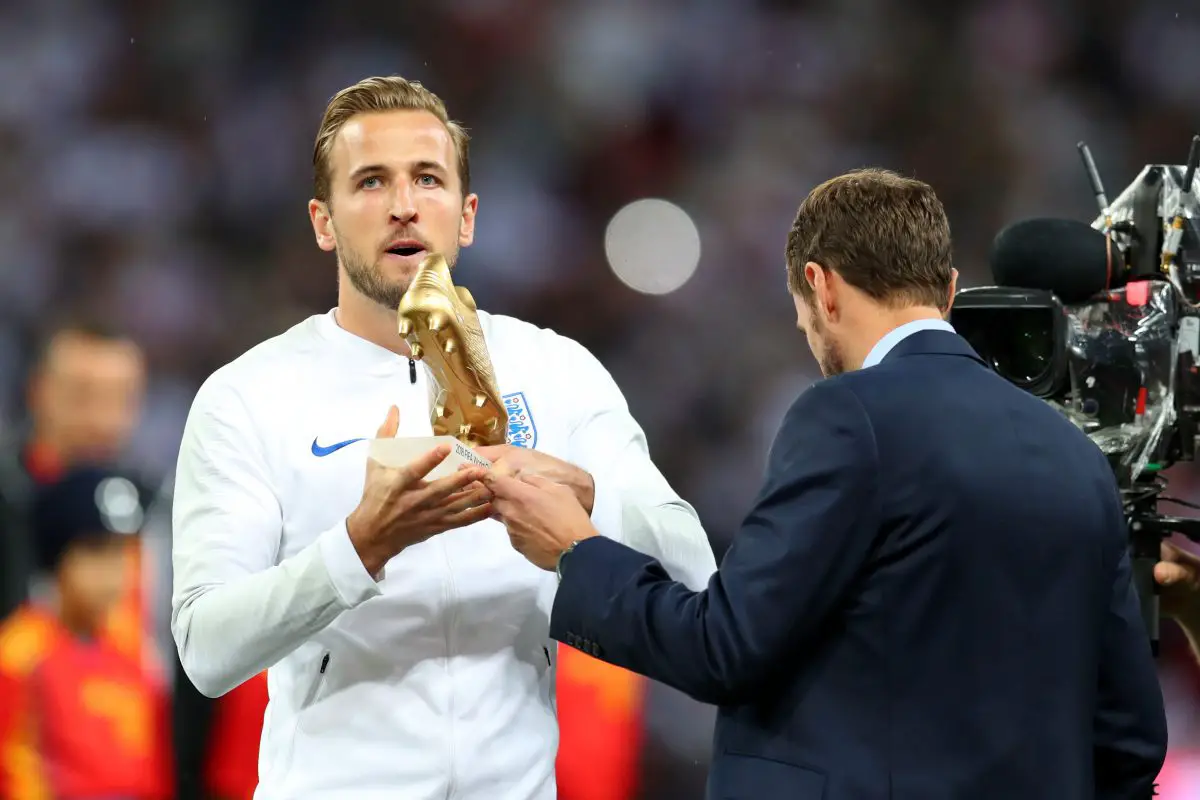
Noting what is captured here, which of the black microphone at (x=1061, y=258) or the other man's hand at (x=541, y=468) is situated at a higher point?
the black microphone at (x=1061, y=258)

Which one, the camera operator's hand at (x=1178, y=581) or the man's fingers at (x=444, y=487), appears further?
the camera operator's hand at (x=1178, y=581)

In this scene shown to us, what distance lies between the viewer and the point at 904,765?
1.30 metres

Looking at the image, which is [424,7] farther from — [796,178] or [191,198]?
[796,178]

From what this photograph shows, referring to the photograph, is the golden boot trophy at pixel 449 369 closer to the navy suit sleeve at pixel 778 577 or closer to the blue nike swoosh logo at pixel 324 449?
the blue nike swoosh logo at pixel 324 449

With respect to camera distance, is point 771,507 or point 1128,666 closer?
point 771,507

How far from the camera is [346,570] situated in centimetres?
143

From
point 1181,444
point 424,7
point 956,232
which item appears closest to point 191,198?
point 424,7

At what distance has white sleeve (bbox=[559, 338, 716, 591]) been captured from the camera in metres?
1.70

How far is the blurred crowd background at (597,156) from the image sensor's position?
3.88m

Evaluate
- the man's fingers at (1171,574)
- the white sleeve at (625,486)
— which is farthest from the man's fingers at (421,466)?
the man's fingers at (1171,574)

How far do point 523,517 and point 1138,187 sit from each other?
1.70 m

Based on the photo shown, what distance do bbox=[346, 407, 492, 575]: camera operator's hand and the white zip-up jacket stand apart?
3.6 inches

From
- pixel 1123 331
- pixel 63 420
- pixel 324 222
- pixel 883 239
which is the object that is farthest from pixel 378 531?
pixel 63 420

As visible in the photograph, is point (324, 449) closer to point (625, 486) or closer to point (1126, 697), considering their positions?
point (625, 486)
